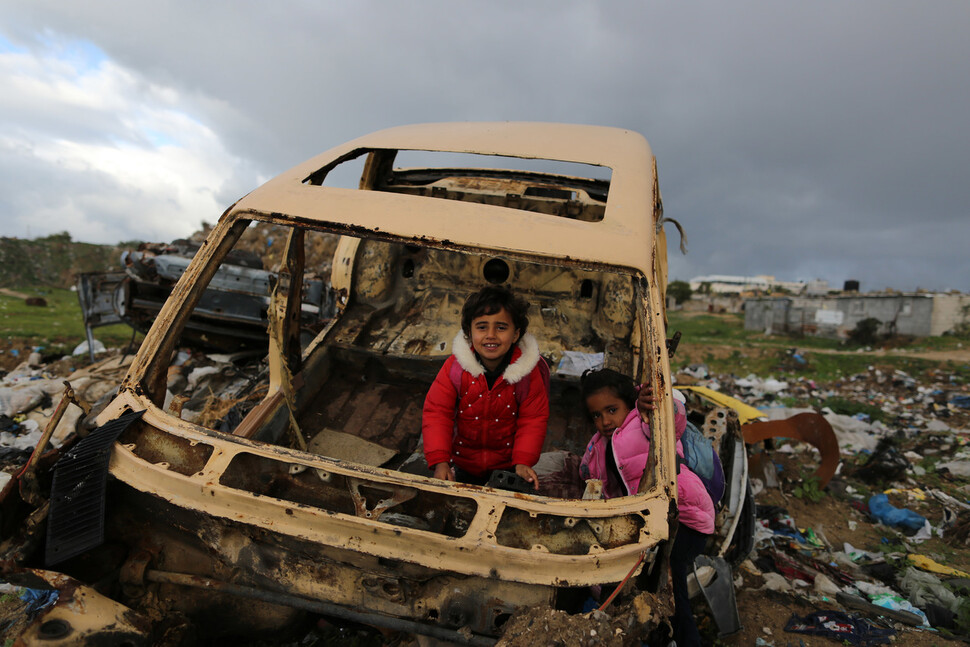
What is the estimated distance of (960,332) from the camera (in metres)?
14.3

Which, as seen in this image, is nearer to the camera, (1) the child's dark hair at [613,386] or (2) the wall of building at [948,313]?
(1) the child's dark hair at [613,386]

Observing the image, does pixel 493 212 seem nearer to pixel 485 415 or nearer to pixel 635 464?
pixel 485 415

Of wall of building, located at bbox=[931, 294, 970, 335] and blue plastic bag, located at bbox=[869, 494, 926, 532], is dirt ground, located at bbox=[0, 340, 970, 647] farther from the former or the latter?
wall of building, located at bbox=[931, 294, 970, 335]

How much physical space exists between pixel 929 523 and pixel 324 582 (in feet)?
15.2

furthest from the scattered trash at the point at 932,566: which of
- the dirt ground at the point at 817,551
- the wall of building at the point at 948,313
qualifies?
the wall of building at the point at 948,313

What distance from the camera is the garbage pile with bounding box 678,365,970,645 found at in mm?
2951

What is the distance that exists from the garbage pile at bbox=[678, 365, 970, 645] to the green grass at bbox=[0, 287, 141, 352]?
8680 mm

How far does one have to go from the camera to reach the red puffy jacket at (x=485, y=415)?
244cm

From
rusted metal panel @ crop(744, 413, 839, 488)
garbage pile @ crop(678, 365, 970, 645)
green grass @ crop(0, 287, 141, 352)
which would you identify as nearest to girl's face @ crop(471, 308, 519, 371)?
garbage pile @ crop(678, 365, 970, 645)

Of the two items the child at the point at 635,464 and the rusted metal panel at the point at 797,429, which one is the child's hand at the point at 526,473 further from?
the rusted metal panel at the point at 797,429

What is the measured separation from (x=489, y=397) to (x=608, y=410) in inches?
21.3

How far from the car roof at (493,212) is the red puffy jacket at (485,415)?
1.89ft

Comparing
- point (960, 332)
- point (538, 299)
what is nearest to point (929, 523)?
point (538, 299)

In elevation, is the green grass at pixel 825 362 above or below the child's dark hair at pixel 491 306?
below
